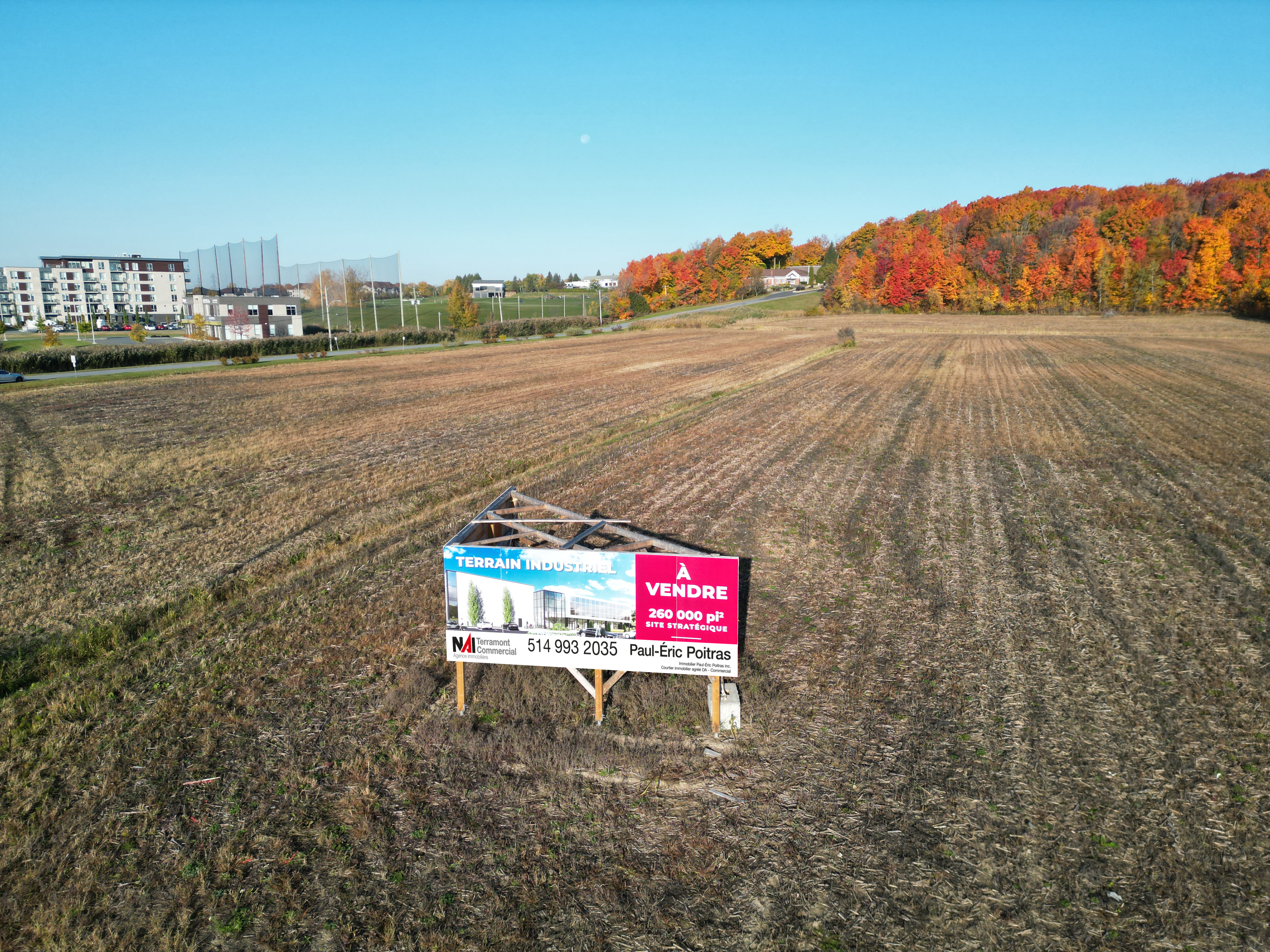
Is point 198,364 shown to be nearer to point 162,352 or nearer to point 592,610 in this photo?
point 162,352

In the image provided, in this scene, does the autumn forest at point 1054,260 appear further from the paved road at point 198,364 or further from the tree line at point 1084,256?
the paved road at point 198,364

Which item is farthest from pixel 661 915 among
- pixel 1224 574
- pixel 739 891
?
pixel 1224 574

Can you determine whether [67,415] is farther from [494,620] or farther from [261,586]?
[494,620]

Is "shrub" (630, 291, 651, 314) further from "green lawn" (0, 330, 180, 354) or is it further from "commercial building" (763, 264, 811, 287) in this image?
"green lawn" (0, 330, 180, 354)

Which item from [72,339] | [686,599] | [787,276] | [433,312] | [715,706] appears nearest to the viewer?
[686,599]

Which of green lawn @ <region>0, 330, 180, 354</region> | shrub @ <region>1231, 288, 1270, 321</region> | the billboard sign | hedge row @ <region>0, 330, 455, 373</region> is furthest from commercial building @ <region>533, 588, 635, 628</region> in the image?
shrub @ <region>1231, 288, 1270, 321</region>

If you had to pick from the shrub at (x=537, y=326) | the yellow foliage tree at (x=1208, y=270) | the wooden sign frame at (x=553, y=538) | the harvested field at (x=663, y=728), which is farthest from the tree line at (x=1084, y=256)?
the wooden sign frame at (x=553, y=538)

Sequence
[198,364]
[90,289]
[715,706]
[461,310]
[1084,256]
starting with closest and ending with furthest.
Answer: [715,706], [198,364], [461,310], [1084,256], [90,289]

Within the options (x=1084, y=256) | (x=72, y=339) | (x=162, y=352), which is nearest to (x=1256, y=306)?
(x=1084, y=256)
